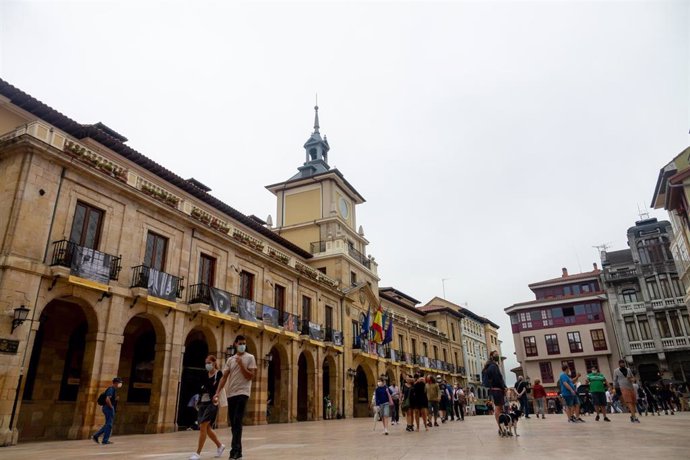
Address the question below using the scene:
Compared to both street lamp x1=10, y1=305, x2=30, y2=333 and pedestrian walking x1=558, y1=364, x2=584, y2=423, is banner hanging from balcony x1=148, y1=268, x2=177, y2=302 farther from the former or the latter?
pedestrian walking x1=558, y1=364, x2=584, y2=423

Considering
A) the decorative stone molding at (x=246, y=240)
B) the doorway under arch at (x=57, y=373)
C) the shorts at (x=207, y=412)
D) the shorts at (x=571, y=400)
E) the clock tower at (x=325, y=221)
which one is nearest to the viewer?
the shorts at (x=207, y=412)

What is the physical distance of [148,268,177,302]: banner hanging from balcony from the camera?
1638 centimetres

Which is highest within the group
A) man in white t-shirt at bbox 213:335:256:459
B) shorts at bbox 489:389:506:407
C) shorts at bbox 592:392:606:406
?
man in white t-shirt at bbox 213:335:256:459

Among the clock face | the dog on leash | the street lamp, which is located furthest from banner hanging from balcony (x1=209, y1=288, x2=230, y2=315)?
the clock face

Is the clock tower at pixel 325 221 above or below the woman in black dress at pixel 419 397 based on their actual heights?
above

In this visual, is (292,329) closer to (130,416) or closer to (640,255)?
(130,416)

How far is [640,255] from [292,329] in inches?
1490

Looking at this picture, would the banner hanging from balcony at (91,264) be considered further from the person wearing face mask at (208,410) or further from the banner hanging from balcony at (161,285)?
the person wearing face mask at (208,410)

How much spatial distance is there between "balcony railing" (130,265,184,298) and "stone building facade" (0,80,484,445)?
0.16 ft

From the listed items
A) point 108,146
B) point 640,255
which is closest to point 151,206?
point 108,146

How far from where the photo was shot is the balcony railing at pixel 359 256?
3479 cm

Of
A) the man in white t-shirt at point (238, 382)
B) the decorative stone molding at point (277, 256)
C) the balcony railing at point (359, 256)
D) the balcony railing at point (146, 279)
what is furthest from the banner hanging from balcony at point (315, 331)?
the man in white t-shirt at point (238, 382)

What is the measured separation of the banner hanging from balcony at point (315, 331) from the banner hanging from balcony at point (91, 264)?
13.6 m

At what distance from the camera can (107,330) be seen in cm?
1469
